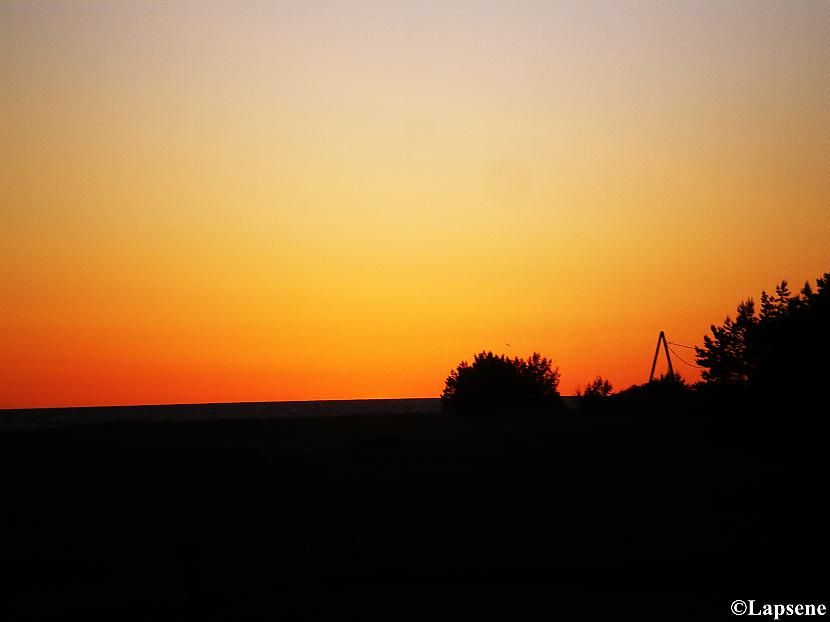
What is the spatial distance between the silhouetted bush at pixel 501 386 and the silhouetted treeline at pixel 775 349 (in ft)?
69.7

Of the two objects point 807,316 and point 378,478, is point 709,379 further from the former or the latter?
point 378,478

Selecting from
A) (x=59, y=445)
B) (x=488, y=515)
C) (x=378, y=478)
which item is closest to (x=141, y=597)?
(x=488, y=515)

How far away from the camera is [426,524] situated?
65.0 feet

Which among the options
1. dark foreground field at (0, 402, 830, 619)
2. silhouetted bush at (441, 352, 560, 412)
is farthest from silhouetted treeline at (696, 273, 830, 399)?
silhouetted bush at (441, 352, 560, 412)

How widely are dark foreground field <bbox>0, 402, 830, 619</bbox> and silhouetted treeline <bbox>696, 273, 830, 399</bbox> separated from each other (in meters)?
3.48

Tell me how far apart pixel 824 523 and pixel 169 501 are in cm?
1795

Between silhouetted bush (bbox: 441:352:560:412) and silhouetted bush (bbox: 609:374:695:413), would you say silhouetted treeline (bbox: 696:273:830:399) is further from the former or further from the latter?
silhouetted bush (bbox: 441:352:560:412)

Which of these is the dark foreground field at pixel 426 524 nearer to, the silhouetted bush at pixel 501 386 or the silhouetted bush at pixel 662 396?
the silhouetted bush at pixel 662 396

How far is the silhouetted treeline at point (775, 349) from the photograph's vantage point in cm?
3847

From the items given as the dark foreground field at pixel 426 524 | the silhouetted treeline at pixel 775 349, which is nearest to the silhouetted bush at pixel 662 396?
the silhouetted treeline at pixel 775 349

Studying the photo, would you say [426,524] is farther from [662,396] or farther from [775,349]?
[662,396]

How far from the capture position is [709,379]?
45.0 m

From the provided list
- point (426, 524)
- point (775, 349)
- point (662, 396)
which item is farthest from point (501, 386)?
point (426, 524)

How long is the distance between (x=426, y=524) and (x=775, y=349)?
28.6 m
